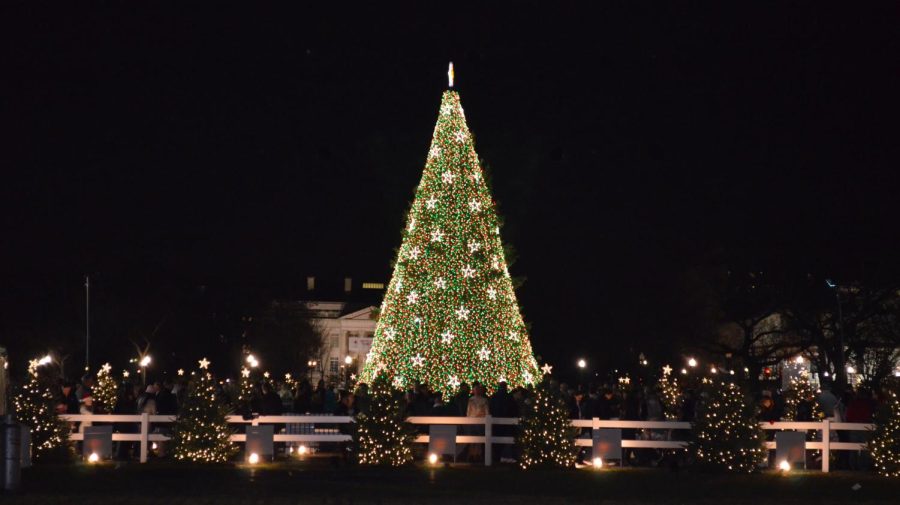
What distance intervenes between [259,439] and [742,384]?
882cm

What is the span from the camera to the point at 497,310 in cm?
3350

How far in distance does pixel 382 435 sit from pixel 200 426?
336 centimetres

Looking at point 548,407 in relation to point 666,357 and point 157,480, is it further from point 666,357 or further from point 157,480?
point 666,357

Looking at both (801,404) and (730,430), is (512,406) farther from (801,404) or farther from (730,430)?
(801,404)

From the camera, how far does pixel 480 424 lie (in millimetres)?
24516

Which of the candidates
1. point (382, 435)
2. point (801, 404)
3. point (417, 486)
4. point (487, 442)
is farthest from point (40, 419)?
point (801, 404)

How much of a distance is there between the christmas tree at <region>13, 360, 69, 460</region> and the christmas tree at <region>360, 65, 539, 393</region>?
34.7 feet

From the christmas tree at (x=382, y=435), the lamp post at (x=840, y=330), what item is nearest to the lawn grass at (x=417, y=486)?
the christmas tree at (x=382, y=435)

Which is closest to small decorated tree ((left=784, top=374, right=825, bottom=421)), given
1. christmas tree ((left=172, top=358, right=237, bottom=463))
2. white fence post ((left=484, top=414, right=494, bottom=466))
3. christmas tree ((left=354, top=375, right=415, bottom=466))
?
white fence post ((left=484, top=414, right=494, bottom=466))

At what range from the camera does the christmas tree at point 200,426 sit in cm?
2406

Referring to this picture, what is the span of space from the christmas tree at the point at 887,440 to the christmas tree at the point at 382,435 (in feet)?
26.9

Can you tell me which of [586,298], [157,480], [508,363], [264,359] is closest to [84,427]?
[157,480]

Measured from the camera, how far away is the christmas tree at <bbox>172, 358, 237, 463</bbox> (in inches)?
947

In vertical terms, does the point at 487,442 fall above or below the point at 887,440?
below
